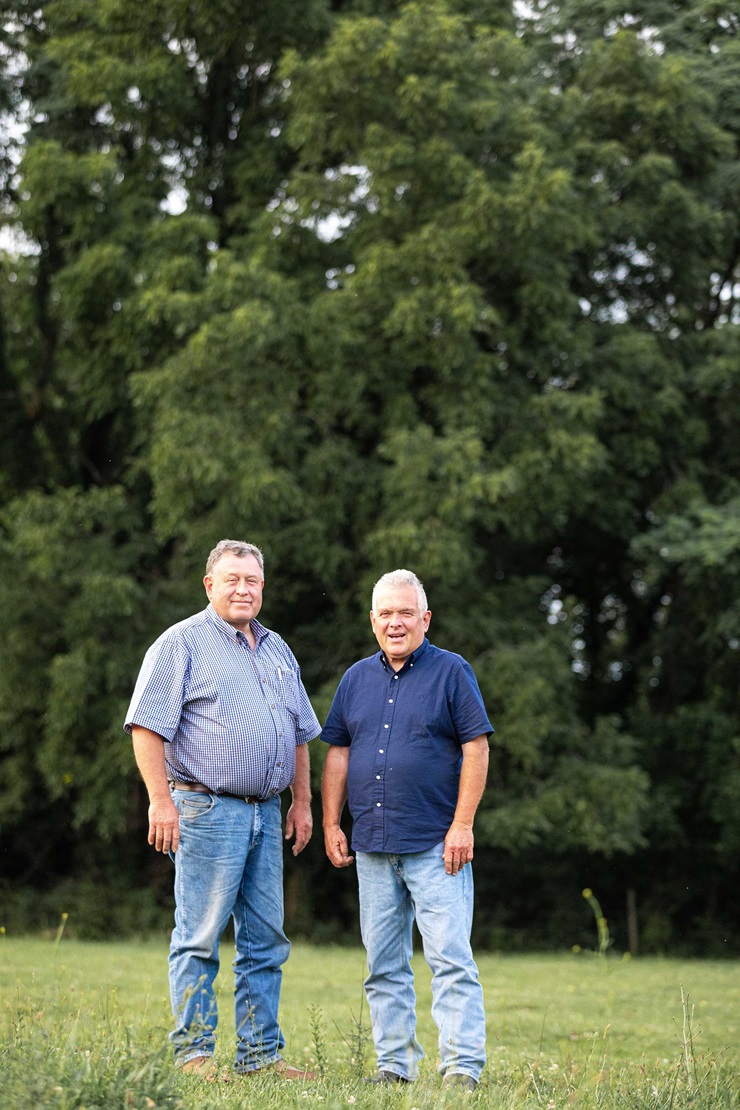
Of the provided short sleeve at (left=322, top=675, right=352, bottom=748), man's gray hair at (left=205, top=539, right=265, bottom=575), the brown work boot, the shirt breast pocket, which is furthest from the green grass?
man's gray hair at (left=205, top=539, right=265, bottom=575)

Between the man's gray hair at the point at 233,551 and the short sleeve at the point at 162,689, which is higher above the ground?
the man's gray hair at the point at 233,551

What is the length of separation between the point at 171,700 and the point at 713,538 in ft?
35.2

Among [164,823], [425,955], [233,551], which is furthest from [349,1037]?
[233,551]

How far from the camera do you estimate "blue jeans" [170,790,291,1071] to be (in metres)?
4.52

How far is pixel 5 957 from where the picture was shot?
30.4 ft

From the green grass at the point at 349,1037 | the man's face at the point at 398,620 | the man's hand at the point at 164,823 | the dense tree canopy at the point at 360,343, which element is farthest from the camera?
the dense tree canopy at the point at 360,343

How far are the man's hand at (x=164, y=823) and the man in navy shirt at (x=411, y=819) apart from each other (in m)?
0.65

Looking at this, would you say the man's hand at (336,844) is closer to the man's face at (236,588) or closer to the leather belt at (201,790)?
the leather belt at (201,790)

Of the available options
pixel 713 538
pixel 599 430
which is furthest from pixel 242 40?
pixel 713 538

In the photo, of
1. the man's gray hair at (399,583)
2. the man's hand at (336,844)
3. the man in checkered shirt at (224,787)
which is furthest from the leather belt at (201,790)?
the man's gray hair at (399,583)

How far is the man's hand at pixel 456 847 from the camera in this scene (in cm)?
451

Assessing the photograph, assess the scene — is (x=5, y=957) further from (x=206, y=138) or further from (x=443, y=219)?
(x=206, y=138)

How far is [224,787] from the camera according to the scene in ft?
15.0

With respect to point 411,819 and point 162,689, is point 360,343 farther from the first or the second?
point 411,819
